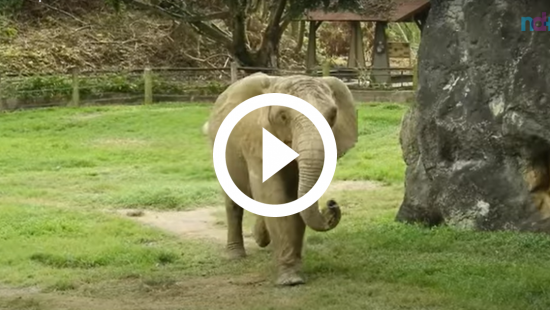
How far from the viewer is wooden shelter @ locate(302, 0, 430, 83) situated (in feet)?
82.7

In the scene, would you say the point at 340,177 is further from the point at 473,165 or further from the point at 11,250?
the point at 11,250

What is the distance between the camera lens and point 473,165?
9680 millimetres

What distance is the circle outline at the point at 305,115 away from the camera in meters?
7.08

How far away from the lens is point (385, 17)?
2547 centimetres

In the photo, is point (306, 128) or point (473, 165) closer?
point (306, 128)

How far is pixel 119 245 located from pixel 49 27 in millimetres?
22250

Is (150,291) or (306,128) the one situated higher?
(306,128)

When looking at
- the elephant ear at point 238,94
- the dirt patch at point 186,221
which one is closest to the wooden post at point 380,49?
the dirt patch at point 186,221

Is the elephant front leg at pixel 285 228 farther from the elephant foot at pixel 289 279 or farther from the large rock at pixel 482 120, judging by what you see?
the large rock at pixel 482 120

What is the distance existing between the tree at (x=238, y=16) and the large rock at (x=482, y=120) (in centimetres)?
1387

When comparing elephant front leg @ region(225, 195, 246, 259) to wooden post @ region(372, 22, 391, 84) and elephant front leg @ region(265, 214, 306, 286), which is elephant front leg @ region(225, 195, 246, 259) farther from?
wooden post @ region(372, 22, 391, 84)

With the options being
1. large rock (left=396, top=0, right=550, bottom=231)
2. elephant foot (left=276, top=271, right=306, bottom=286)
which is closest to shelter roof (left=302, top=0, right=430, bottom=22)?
large rock (left=396, top=0, right=550, bottom=231)

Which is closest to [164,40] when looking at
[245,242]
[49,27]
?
[49,27]

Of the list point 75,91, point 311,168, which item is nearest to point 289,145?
point 311,168
